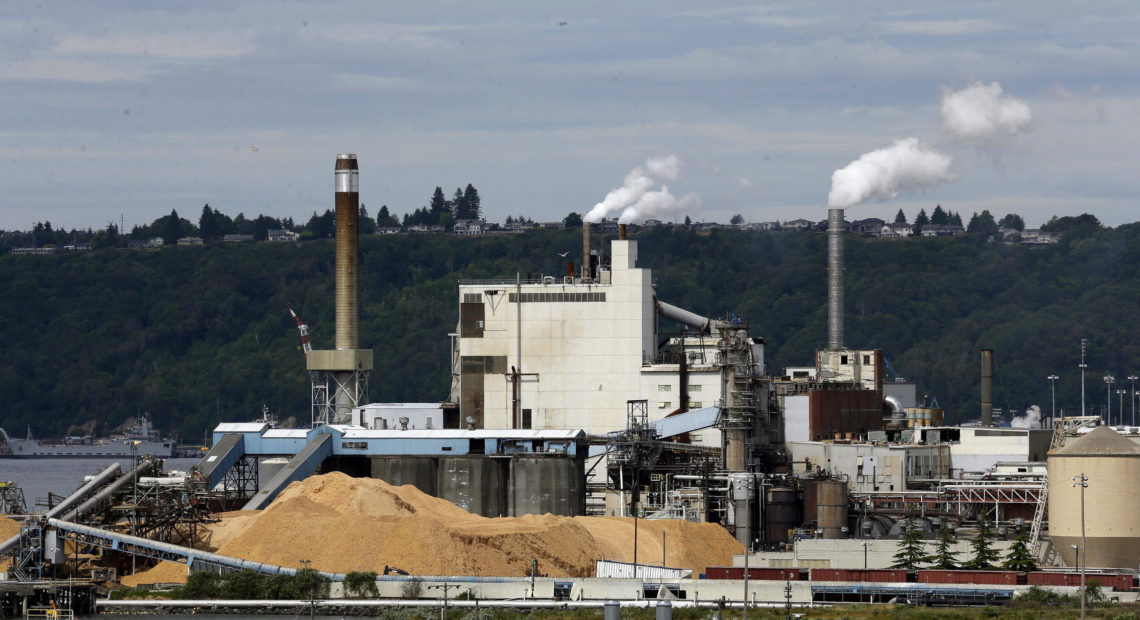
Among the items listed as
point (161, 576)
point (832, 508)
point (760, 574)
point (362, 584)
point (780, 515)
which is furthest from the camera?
point (780, 515)

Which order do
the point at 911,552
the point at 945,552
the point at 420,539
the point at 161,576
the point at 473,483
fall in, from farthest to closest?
the point at 473,483 < the point at 945,552 < the point at 161,576 < the point at 911,552 < the point at 420,539

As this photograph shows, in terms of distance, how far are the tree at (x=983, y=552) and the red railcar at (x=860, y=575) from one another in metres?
7.38

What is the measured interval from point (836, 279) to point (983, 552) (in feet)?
212

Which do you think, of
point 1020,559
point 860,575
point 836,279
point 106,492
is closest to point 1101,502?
point 1020,559

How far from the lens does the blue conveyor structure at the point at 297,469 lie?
119 meters

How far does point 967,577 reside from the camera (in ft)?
320

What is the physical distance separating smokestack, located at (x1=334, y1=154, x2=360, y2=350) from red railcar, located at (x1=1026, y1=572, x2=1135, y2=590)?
6539cm

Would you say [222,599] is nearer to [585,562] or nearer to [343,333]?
[585,562]

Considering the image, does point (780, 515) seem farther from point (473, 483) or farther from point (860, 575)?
point (860, 575)

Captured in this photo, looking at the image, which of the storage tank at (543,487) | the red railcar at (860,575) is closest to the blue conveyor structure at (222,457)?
the storage tank at (543,487)

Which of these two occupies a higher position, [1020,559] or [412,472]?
[412,472]

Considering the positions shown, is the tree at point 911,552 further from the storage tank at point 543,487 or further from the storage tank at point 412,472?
the storage tank at point 412,472

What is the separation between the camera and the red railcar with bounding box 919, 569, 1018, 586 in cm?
9744

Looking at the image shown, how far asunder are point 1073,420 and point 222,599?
2332 inches
